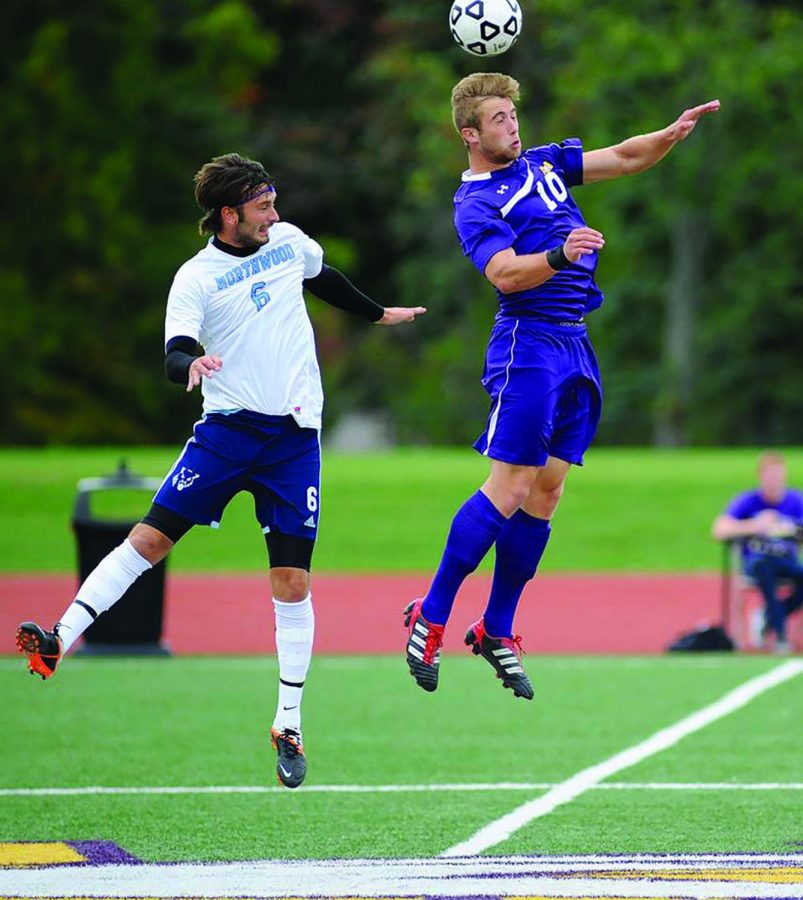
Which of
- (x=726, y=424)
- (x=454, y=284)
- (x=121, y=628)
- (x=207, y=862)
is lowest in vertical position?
(x=207, y=862)

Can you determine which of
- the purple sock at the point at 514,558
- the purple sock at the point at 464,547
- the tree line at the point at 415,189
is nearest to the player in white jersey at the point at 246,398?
the purple sock at the point at 464,547

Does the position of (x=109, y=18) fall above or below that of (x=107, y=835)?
above

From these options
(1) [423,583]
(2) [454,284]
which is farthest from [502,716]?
(2) [454,284]

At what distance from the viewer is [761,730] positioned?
1079 cm

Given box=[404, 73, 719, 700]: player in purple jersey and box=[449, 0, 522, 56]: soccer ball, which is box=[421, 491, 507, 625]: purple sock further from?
box=[449, 0, 522, 56]: soccer ball

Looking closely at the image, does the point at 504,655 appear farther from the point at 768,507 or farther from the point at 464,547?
the point at 768,507

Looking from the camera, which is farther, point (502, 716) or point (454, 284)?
point (454, 284)

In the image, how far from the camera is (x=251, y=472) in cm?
736

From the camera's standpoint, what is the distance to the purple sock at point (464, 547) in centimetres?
723

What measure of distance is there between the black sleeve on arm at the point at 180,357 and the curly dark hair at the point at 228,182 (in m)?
0.58

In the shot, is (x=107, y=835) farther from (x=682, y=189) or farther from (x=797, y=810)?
(x=682, y=189)

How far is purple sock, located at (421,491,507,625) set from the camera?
7234mm

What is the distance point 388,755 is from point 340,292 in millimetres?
3462

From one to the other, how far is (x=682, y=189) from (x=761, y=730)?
24.8 metres
